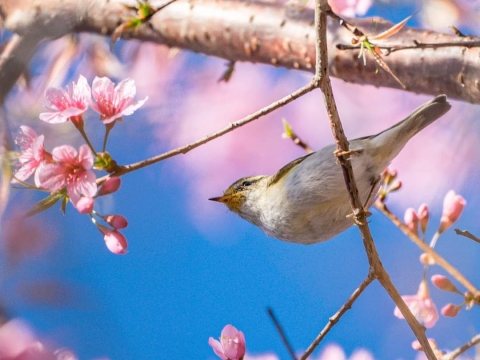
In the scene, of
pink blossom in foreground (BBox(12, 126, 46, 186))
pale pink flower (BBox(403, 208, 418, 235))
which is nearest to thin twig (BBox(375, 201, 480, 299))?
pale pink flower (BBox(403, 208, 418, 235))

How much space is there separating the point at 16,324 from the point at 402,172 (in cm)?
109

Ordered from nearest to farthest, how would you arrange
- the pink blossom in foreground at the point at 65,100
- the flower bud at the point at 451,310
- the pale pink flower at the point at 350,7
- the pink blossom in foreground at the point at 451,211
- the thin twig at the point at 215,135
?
the thin twig at the point at 215,135
the pink blossom in foreground at the point at 65,100
the flower bud at the point at 451,310
the pink blossom in foreground at the point at 451,211
the pale pink flower at the point at 350,7

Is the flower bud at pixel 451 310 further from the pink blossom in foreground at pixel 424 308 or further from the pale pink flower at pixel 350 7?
the pale pink flower at pixel 350 7

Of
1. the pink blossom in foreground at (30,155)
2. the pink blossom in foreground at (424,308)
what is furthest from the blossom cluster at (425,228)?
the pink blossom in foreground at (30,155)

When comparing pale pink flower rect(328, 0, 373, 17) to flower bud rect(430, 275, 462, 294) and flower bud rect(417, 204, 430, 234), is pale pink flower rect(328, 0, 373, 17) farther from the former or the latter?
flower bud rect(430, 275, 462, 294)

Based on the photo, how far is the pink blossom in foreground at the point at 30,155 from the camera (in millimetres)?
817

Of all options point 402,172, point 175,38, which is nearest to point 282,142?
point 402,172

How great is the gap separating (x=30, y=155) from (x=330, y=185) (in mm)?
473

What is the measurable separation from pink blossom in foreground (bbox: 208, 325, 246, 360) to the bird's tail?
1.26 ft

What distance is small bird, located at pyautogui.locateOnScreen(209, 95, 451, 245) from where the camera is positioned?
3.31 feet

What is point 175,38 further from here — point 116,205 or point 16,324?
point 16,324

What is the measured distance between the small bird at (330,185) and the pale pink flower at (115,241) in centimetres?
30

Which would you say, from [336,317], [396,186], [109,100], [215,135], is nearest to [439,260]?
[396,186]

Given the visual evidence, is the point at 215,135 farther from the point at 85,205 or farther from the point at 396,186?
the point at 396,186
